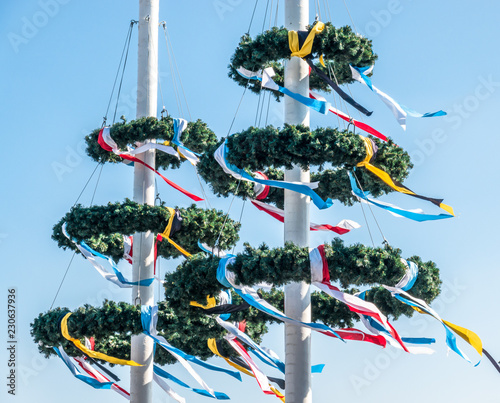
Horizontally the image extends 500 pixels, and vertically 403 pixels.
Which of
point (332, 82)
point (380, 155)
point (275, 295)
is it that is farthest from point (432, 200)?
point (275, 295)

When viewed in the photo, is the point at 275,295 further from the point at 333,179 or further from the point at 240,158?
the point at 240,158

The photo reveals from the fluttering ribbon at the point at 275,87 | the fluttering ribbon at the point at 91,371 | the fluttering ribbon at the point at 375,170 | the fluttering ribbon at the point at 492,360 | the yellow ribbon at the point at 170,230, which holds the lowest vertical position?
the fluttering ribbon at the point at 492,360

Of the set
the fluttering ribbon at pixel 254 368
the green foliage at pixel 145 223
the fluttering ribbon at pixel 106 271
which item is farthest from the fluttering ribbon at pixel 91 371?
the fluttering ribbon at pixel 254 368

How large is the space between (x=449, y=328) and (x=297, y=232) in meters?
2.83

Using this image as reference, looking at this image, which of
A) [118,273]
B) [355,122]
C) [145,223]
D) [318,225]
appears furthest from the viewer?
[118,273]

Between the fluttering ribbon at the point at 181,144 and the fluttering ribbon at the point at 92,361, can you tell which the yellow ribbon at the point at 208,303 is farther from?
the fluttering ribbon at the point at 181,144

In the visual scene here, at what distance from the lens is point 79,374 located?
58.6 feet

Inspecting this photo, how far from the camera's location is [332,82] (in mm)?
16000

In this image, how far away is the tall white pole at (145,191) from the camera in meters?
18.0

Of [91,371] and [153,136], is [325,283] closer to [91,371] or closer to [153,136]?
[153,136]

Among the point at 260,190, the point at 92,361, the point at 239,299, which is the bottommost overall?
the point at 92,361

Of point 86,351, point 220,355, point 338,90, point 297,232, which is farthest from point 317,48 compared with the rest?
point 86,351

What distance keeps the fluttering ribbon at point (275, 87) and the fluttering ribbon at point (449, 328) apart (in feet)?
9.62

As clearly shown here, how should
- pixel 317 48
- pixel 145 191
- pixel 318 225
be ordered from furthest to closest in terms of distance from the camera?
1. pixel 145 191
2. pixel 318 225
3. pixel 317 48
